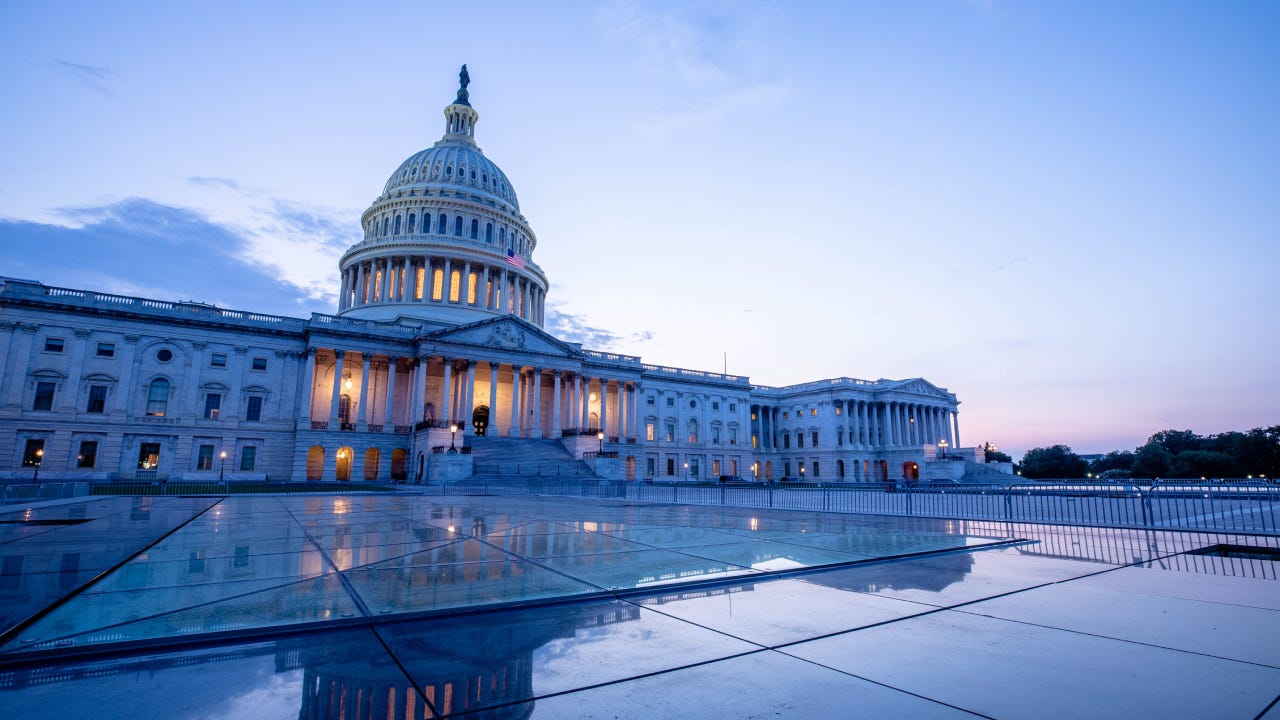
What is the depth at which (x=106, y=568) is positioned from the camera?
7.33m

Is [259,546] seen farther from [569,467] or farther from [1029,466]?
[1029,466]

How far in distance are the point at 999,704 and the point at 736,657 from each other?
1.61 meters

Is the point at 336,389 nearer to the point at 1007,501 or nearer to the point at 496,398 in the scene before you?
the point at 496,398

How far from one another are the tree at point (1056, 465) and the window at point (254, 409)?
381 ft

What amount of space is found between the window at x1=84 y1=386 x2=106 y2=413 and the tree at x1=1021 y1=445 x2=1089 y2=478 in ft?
417

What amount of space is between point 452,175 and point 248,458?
153ft

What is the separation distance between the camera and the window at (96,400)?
4980 centimetres

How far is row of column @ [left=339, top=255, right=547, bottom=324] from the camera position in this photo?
73.7 meters

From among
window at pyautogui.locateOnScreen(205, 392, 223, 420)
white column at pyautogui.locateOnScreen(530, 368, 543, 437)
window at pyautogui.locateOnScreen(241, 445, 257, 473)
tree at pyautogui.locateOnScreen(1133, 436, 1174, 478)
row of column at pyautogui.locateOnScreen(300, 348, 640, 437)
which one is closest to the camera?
window at pyautogui.locateOnScreen(205, 392, 223, 420)

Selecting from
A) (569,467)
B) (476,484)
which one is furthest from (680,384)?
(476,484)

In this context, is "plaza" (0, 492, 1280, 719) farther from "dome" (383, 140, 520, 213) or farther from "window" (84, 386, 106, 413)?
"dome" (383, 140, 520, 213)

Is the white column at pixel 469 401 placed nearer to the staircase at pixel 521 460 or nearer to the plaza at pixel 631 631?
the staircase at pixel 521 460

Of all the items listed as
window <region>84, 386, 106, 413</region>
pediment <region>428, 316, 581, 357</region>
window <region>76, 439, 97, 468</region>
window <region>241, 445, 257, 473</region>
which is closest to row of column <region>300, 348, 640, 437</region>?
pediment <region>428, 316, 581, 357</region>

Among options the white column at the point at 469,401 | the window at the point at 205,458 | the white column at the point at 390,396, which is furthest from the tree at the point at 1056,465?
the window at the point at 205,458
